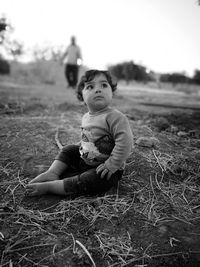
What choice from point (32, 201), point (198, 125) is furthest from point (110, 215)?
point (198, 125)

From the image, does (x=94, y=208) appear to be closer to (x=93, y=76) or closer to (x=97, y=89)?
(x=97, y=89)

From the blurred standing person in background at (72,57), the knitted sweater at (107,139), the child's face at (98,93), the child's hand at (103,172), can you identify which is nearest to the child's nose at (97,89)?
the child's face at (98,93)

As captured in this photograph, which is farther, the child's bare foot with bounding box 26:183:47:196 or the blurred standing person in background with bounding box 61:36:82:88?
the blurred standing person in background with bounding box 61:36:82:88

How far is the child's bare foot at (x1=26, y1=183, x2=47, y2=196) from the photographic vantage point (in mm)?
1549

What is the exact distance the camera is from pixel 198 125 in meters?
3.65

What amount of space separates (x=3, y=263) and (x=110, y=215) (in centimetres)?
65

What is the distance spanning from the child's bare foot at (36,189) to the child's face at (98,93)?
707 millimetres

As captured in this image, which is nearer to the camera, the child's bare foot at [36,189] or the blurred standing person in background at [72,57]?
the child's bare foot at [36,189]

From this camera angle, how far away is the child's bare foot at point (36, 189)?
1.55 meters

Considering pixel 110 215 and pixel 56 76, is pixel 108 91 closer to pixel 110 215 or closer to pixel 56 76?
pixel 110 215

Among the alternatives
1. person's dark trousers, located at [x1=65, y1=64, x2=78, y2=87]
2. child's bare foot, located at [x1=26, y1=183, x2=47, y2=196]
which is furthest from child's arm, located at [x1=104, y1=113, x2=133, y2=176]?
person's dark trousers, located at [x1=65, y1=64, x2=78, y2=87]

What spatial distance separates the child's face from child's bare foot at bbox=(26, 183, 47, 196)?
2.32 feet

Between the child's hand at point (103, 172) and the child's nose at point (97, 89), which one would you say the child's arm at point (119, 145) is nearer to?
the child's hand at point (103, 172)

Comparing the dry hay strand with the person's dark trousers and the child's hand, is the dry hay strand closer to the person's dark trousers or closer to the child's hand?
the child's hand
